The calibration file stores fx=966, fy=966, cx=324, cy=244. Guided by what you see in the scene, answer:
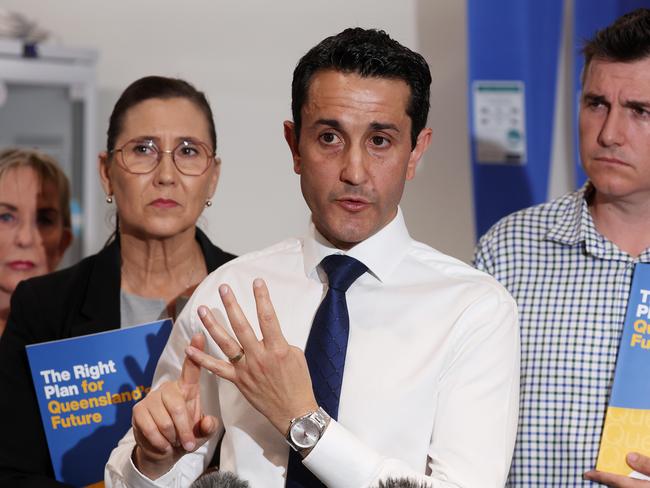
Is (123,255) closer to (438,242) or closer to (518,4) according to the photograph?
(518,4)

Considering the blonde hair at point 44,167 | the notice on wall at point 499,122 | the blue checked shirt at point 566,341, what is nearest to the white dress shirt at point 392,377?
the blue checked shirt at point 566,341

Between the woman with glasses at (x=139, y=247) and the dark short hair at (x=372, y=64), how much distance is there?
22.9 inches

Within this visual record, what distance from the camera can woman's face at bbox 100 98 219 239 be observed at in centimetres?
218

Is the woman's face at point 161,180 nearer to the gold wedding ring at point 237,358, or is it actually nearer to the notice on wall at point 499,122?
the gold wedding ring at point 237,358

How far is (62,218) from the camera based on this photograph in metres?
3.07

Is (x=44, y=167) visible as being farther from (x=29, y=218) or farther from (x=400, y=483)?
(x=400, y=483)

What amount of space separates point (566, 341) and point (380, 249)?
2.04 ft

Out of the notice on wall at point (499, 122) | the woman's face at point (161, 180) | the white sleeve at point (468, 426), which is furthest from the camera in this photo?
the notice on wall at point (499, 122)

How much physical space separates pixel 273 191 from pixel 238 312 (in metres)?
2.95

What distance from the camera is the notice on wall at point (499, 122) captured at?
3629 mm

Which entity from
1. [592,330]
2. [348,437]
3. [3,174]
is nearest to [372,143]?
[348,437]

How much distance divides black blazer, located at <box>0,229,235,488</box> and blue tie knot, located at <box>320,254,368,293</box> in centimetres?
65

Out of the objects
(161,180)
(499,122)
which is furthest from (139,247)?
(499,122)

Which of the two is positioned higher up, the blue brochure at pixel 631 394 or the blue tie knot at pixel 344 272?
the blue tie knot at pixel 344 272
